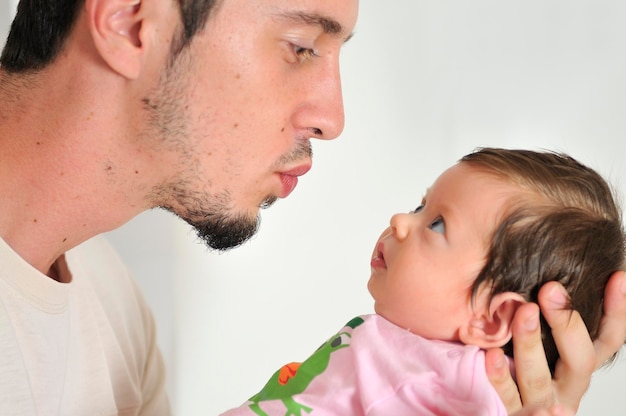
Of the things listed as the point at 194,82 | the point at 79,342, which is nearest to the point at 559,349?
the point at 194,82

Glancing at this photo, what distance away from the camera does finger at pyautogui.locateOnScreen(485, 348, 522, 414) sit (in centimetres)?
131

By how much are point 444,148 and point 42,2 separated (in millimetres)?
1143

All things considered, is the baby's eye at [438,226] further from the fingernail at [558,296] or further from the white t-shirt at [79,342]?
the white t-shirt at [79,342]

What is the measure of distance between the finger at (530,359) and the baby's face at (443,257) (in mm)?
66

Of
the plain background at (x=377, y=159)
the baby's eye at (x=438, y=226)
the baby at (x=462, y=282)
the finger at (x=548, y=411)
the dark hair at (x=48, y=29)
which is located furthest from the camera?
the plain background at (x=377, y=159)

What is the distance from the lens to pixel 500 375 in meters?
1.31

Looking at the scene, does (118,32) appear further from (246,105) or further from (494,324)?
(494,324)

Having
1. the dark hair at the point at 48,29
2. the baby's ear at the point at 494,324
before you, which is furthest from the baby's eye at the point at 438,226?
the dark hair at the point at 48,29

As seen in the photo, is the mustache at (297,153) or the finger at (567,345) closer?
the finger at (567,345)

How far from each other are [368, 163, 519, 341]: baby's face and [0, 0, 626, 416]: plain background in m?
0.95

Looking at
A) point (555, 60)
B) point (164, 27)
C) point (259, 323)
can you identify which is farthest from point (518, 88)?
point (164, 27)

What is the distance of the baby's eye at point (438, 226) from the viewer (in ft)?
4.60

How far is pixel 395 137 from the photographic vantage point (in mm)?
2371

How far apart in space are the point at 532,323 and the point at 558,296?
6 centimetres
